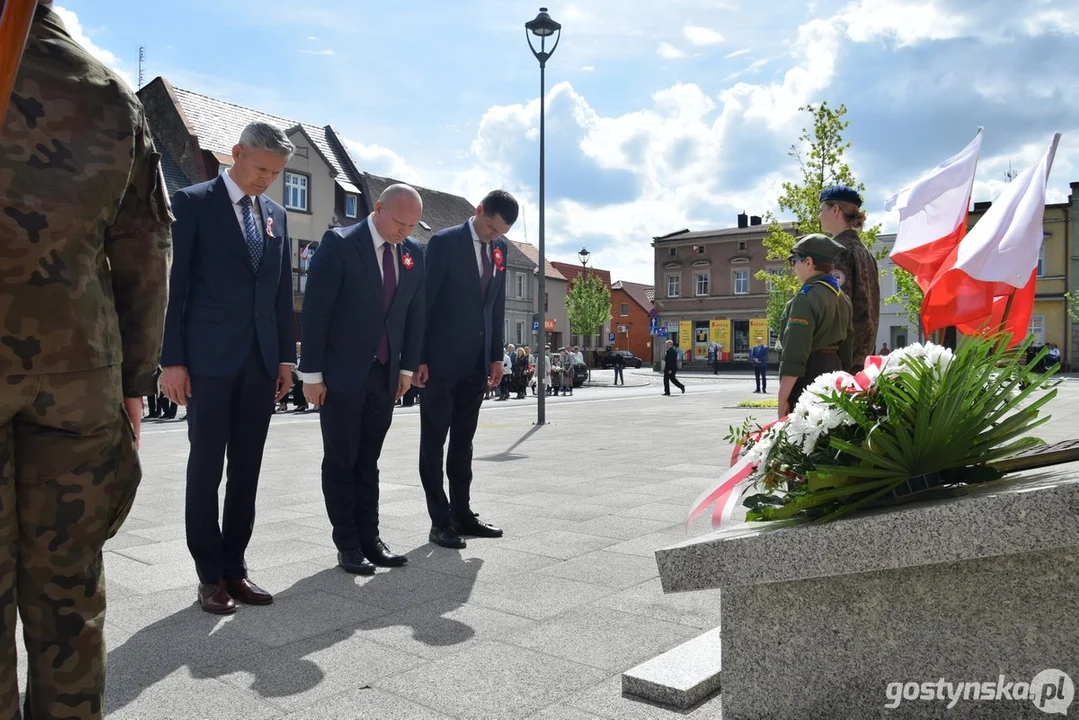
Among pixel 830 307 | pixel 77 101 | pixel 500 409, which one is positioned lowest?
pixel 500 409

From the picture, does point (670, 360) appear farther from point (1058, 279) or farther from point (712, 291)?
point (712, 291)

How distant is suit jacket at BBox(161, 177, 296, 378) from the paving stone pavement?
1.15m

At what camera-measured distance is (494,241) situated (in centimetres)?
593

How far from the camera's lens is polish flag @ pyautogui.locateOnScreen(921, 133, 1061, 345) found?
5258mm

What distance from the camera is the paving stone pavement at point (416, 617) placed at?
9.73 feet

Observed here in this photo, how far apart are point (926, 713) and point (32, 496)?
7.25ft

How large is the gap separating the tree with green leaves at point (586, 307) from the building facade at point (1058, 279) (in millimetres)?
25941

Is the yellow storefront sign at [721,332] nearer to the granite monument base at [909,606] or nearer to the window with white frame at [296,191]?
the window with white frame at [296,191]

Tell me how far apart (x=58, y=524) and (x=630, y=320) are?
268 feet

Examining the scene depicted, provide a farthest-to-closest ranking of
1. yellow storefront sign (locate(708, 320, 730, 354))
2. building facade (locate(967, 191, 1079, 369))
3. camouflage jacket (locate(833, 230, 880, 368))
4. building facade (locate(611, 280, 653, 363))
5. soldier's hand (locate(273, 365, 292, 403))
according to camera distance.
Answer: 1. building facade (locate(611, 280, 653, 363))
2. yellow storefront sign (locate(708, 320, 730, 354))
3. building facade (locate(967, 191, 1079, 369))
4. camouflage jacket (locate(833, 230, 880, 368))
5. soldier's hand (locate(273, 365, 292, 403))

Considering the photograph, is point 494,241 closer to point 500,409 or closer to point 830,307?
point 830,307

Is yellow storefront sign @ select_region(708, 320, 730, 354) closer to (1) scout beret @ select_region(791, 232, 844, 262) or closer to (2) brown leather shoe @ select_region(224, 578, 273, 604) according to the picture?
(1) scout beret @ select_region(791, 232, 844, 262)

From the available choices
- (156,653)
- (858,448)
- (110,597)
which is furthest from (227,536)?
(858,448)

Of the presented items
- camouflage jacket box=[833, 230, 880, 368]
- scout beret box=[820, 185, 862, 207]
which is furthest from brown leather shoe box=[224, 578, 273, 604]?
scout beret box=[820, 185, 862, 207]
